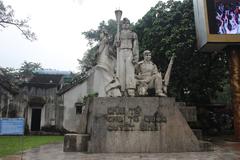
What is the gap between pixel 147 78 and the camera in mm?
9078

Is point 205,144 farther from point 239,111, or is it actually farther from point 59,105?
point 59,105

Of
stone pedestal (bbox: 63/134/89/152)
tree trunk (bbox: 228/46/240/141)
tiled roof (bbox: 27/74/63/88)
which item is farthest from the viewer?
tiled roof (bbox: 27/74/63/88)

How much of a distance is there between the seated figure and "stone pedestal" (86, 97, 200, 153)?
0.40 meters

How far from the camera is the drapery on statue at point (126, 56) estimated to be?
9.14 metres

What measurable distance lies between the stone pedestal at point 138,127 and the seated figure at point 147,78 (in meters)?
0.40

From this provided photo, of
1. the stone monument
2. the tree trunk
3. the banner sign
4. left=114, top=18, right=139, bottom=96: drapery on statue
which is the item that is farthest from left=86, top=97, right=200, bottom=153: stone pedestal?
the tree trunk

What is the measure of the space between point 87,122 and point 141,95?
190 cm

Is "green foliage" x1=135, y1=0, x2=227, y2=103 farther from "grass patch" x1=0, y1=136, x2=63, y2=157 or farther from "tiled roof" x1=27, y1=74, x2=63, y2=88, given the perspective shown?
"tiled roof" x1=27, y1=74, x2=63, y2=88

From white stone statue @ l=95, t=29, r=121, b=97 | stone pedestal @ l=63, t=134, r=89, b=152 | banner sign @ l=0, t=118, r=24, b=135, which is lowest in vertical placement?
stone pedestal @ l=63, t=134, r=89, b=152

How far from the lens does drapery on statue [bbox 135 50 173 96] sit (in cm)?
887

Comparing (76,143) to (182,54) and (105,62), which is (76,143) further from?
(182,54)

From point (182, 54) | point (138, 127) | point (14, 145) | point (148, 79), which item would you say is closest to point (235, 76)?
point (182, 54)

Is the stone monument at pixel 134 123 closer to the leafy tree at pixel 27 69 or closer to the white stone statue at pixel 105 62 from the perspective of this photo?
the white stone statue at pixel 105 62

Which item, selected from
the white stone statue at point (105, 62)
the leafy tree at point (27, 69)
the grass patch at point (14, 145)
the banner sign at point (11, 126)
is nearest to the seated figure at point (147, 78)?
the white stone statue at point (105, 62)
